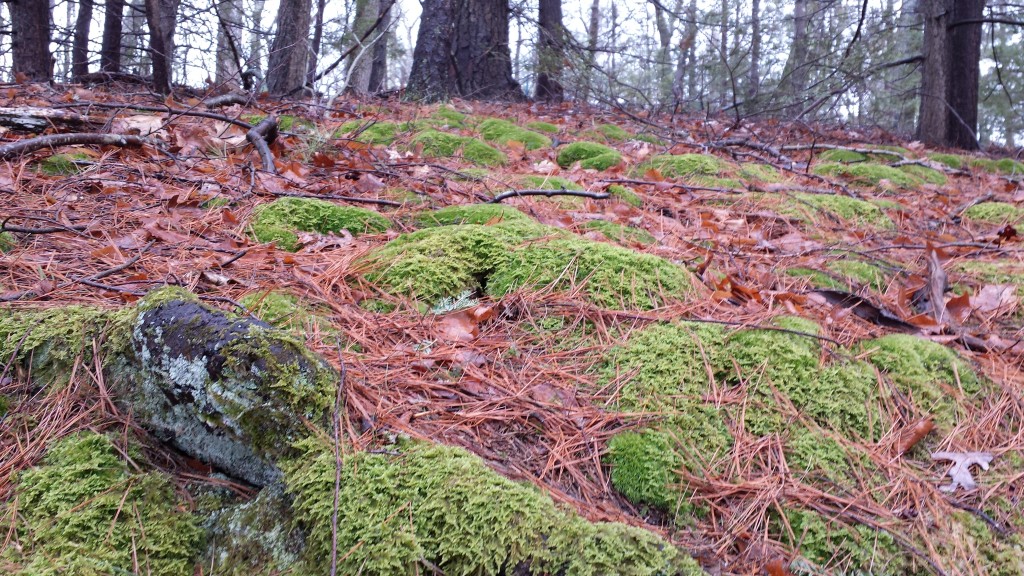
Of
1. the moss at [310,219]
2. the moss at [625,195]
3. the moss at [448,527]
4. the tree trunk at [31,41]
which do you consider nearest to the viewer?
the moss at [448,527]

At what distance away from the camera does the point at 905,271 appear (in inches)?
116

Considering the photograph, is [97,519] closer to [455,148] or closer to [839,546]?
[839,546]

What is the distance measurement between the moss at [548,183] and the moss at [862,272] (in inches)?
63.5

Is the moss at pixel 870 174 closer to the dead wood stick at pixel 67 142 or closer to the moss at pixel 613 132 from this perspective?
the moss at pixel 613 132

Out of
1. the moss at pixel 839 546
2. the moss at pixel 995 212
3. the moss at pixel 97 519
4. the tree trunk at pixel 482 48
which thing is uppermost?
the tree trunk at pixel 482 48

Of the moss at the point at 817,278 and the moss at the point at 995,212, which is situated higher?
the moss at the point at 995,212

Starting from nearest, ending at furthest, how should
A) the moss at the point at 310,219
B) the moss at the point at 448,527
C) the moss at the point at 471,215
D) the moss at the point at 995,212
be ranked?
the moss at the point at 448,527 < the moss at the point at 310,219 < the moss at the point at 471,215 < the moss at the point at 995,212

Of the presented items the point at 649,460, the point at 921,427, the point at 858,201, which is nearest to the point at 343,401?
the point at 649,460

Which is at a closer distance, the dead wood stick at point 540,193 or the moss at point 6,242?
the moss at point 6,242

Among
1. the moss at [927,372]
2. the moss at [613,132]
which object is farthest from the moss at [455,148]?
the moss at [927,372]

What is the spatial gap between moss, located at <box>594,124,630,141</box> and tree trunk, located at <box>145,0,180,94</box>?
420 cm

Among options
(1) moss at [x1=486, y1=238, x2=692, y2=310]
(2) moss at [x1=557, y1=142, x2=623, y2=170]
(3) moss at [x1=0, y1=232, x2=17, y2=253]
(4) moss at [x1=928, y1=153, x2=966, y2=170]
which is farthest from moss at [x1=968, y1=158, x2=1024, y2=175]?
(3) moss at [x1=0, y1=232, x2=17, y2=253]

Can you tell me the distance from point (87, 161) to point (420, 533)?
10.7ft

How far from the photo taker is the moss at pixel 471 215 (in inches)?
117
